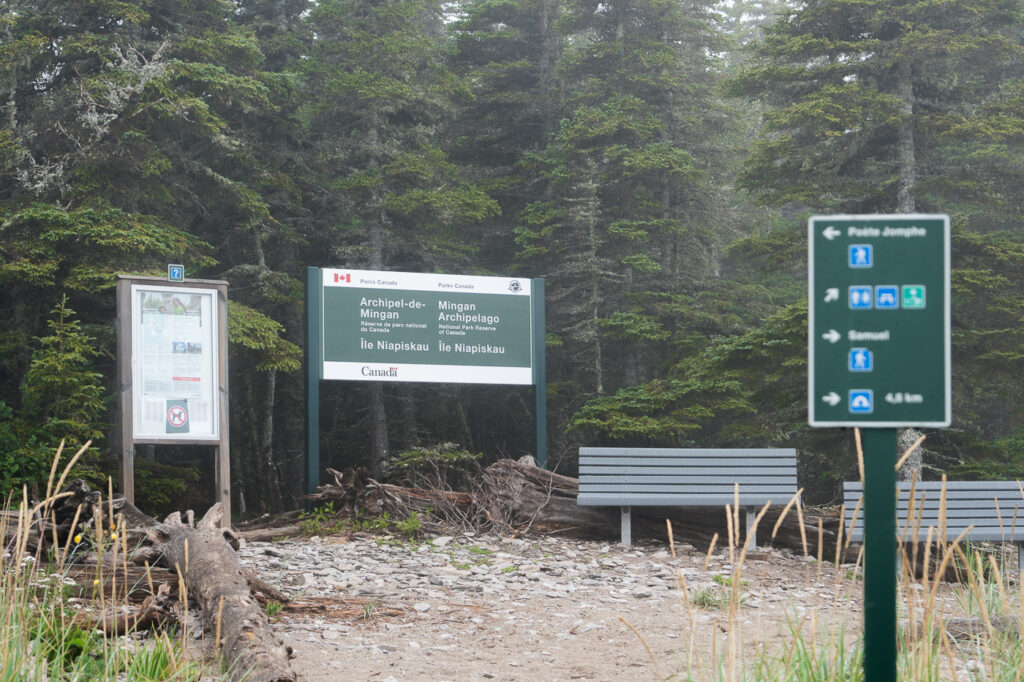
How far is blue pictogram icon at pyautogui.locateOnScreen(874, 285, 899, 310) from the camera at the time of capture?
7.13 feet

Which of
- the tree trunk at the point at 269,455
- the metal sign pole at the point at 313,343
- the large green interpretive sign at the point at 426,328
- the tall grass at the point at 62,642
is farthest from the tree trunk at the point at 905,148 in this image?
the tall grass at the point at 62,642

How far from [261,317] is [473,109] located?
27.0ft

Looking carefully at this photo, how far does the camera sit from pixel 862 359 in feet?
7.09

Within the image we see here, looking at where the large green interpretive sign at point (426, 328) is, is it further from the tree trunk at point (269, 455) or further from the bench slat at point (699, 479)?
the tree trunk at point (269, 455)

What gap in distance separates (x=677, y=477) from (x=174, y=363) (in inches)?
191

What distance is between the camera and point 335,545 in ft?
29.1

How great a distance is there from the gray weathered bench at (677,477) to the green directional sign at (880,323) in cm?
689

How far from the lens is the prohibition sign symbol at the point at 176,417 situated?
9.24 m

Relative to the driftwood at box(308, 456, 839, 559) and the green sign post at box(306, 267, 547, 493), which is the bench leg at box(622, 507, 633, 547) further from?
the green sign post at box(306, 267, 547, 493)

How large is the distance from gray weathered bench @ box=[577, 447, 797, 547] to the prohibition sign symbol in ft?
12.3

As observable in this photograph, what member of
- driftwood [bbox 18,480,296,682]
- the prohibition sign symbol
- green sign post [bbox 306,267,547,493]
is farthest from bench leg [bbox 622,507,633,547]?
the prohibition sign symbol

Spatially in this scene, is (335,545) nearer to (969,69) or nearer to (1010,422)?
(969,69)

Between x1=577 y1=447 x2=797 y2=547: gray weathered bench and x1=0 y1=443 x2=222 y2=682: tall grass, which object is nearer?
x1=0 y1=443 x2=222 y2=682: tall grass

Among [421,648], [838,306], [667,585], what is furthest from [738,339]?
[838,306]
